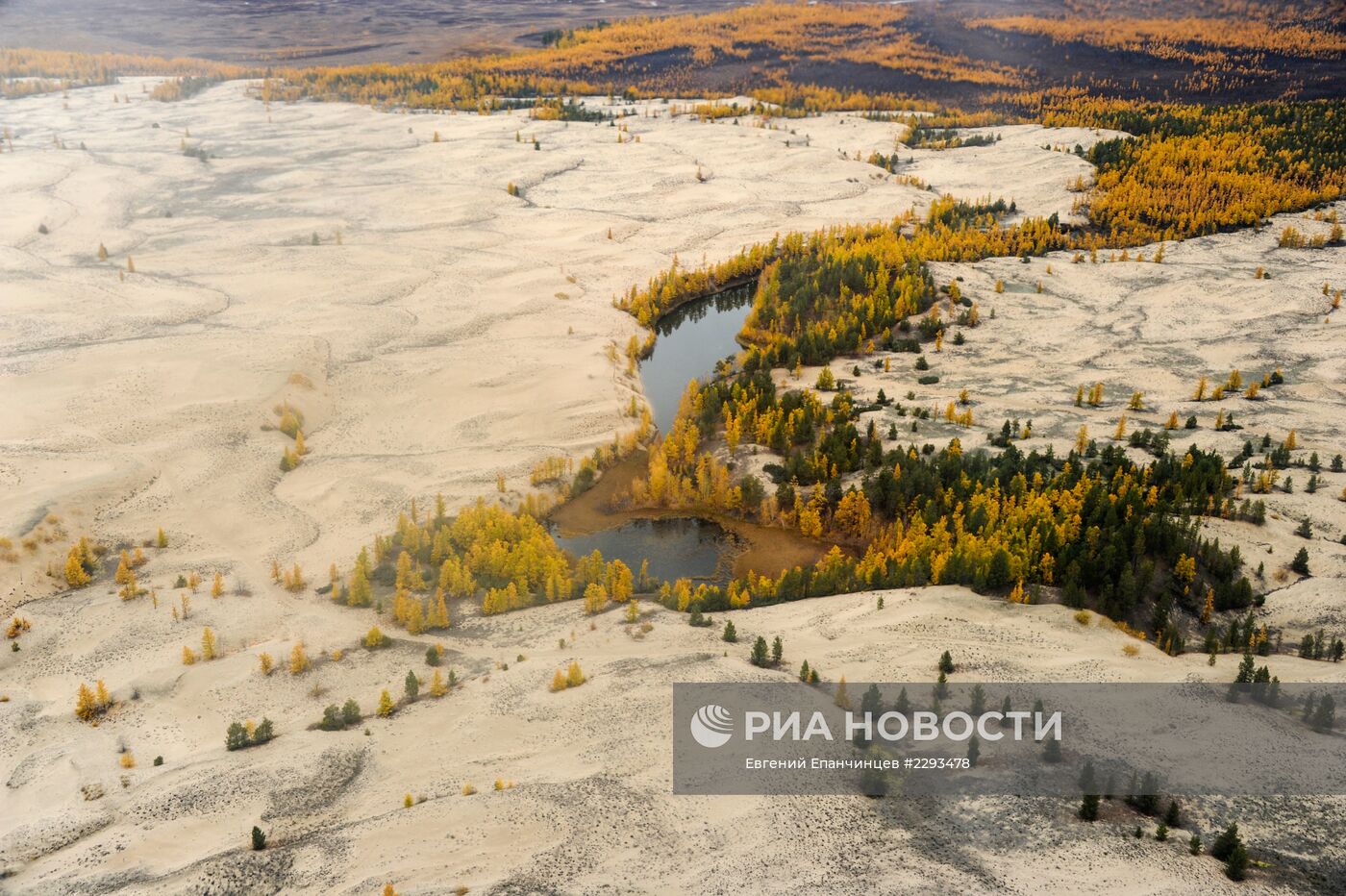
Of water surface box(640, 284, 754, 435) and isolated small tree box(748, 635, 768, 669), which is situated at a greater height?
water surface box(640, 284, 754, 435)

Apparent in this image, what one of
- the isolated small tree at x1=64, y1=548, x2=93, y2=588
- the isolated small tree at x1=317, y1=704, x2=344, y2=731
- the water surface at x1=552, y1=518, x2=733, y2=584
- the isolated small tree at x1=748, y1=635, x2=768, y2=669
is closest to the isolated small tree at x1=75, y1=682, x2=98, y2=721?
the isolated small tree at x1=317, y1=704, x2=344, y2=731

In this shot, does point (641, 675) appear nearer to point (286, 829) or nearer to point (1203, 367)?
point (286, 829)

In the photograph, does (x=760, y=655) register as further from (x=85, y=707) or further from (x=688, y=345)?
(x=688, y=345)

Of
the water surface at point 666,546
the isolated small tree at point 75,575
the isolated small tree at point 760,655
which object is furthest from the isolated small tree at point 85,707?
the isolated small tree at point 760,655

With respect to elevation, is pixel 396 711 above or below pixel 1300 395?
below

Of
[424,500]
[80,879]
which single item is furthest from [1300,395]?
[80,879]

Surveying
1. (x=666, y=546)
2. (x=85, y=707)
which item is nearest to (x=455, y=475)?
(x=666, y=546)

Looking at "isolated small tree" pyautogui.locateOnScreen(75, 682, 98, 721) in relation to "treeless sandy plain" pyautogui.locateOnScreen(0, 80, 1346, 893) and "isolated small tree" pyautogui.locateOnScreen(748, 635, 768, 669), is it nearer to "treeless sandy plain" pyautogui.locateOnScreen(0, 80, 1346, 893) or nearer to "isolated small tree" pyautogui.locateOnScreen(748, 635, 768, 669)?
"treeless sandy plain" pyautogui.locateOnScreen(0, 80, 1346, 893)

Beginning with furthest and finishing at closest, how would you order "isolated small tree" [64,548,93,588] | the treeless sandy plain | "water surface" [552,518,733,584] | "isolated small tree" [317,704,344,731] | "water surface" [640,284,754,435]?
"water surface" [640,284,754,435], "water surface" [552,518,733,584], "isolated small tree" [64,548,93,588], "isolated small tree" [317,704,344,731], the treeless sandy plain
